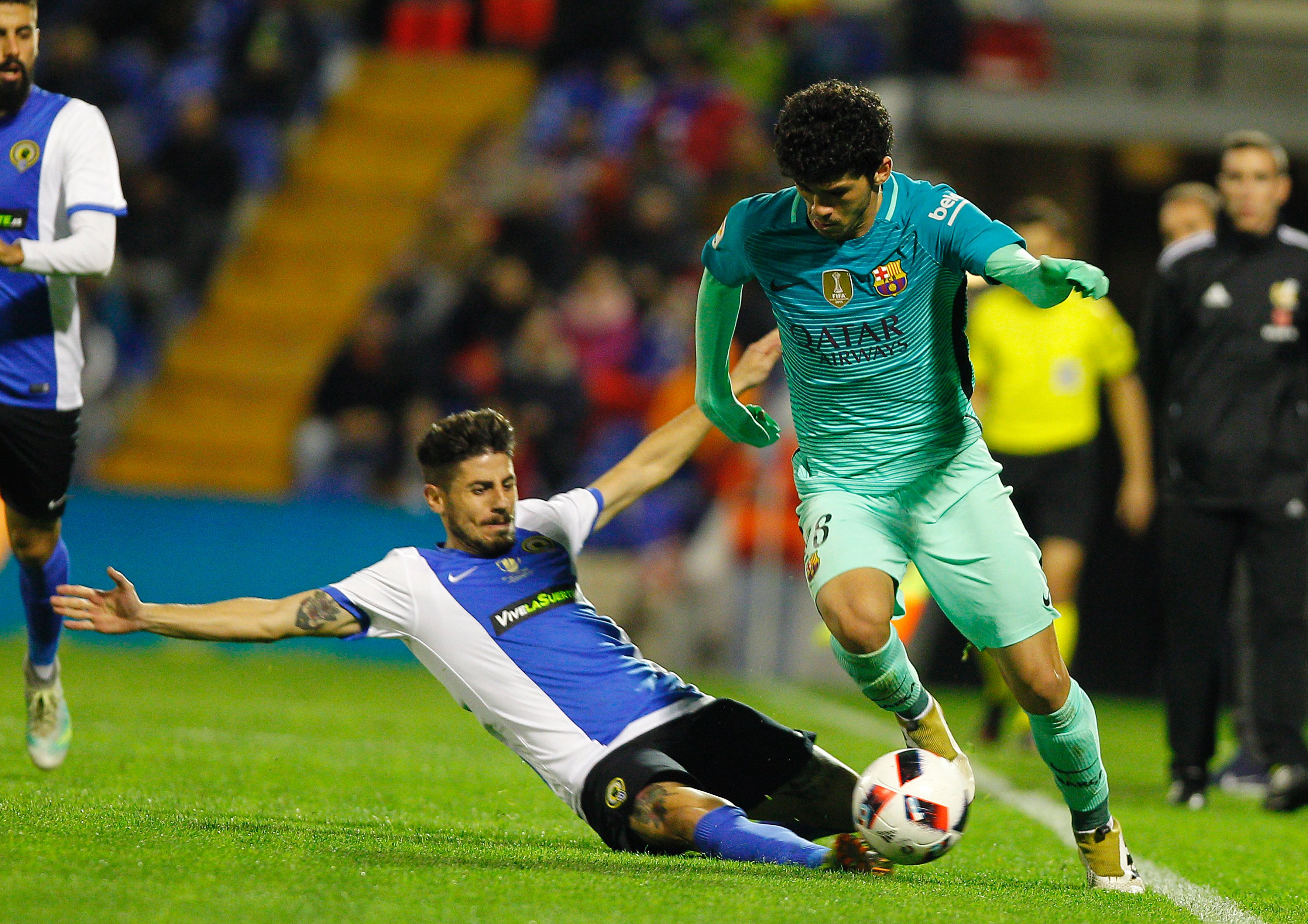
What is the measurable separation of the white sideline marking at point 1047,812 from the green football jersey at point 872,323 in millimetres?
1311

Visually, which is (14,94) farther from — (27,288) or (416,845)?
(416,845)

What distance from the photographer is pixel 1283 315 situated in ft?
22.8

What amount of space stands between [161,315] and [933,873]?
1280 centimetres

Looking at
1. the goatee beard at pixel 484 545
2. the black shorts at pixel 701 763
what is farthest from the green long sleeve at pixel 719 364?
the black shorts at pixel 701 763

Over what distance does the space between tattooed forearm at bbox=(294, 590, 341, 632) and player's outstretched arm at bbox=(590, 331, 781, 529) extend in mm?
869

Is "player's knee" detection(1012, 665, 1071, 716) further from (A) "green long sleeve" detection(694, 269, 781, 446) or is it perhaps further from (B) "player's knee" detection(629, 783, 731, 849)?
(A) "green long sleeve" detection(694, 269, 781, 446)

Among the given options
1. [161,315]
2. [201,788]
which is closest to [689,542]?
[161,315]

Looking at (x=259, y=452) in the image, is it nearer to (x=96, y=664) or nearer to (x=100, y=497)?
(x=100, y=497)

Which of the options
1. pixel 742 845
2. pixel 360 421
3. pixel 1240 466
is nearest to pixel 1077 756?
pixel 742 845

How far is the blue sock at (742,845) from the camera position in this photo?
434cm

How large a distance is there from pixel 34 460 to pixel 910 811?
3.07 metres

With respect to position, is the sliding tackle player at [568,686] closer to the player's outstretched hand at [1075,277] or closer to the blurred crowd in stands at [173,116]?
the player's outstretched hand at [1075,277]

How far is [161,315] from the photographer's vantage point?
629 inches

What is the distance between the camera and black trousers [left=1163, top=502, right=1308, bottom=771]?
22.3 ft
